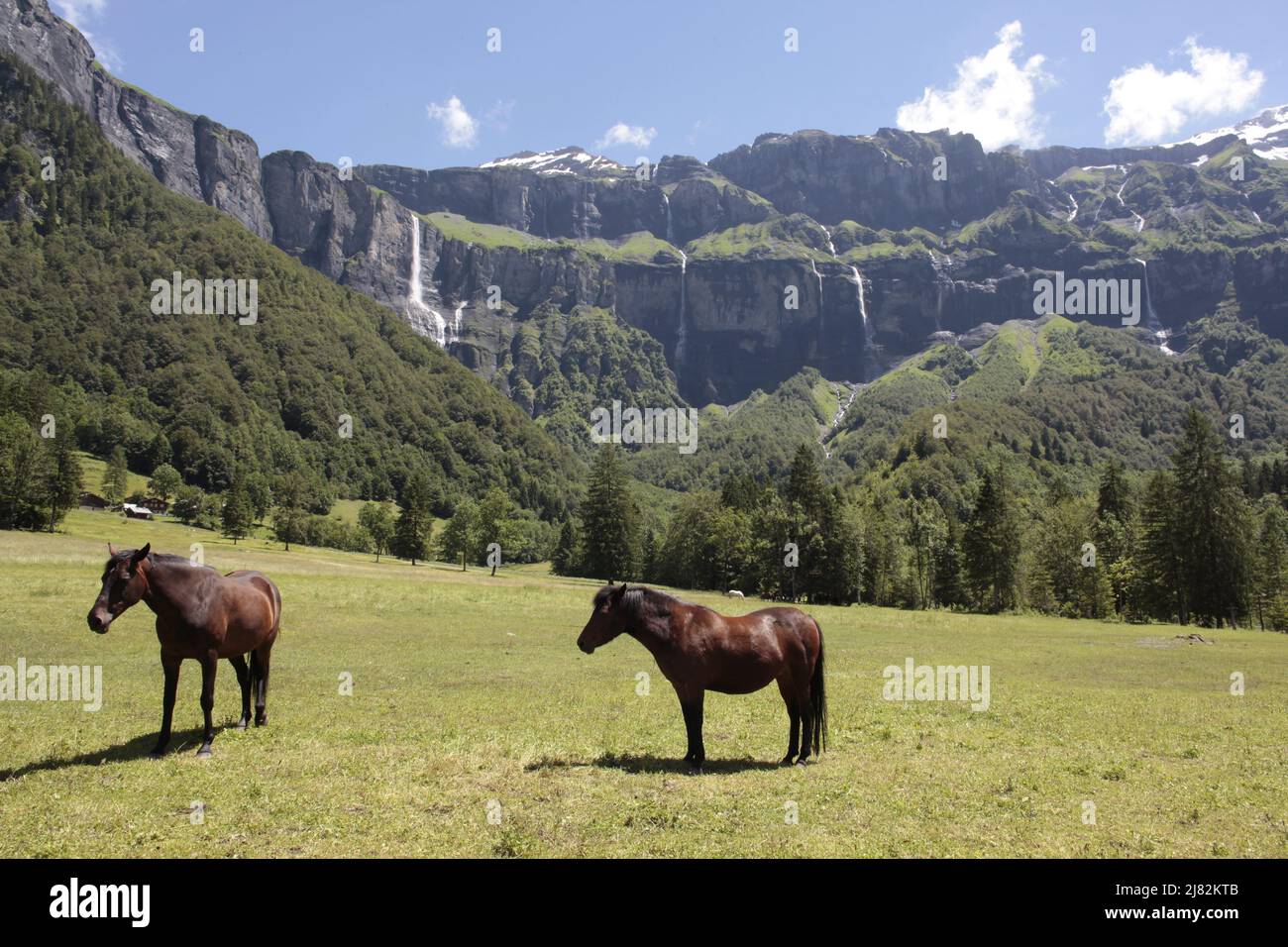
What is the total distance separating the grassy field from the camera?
8.69 metres

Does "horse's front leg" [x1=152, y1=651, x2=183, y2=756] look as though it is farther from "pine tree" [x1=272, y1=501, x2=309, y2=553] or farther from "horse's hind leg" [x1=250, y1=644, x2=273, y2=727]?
"pine tree" [x1=272, y1=501, x2=309, y2=553]

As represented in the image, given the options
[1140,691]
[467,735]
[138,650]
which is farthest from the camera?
[138,650]

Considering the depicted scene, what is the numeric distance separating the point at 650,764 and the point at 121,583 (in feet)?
→ 30.7

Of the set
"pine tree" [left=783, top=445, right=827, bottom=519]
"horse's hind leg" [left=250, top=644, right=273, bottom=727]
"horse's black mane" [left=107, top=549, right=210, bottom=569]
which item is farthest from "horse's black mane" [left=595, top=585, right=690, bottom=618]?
"pine tree" [left=783, top=445, right=827, bottom=519]

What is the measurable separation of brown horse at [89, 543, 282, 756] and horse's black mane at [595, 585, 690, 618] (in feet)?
22.5

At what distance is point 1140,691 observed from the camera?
23922 millimetres

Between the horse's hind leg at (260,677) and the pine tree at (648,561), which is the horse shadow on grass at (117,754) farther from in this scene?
the pine tree at (648,561)

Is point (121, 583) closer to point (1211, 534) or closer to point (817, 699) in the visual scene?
point (817, 699)

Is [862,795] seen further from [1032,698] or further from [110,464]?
[110,464]

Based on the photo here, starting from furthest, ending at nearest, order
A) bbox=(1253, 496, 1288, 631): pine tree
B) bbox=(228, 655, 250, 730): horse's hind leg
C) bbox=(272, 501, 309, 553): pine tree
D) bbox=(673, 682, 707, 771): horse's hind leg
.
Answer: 1. bbox=(272, 501, 309, 553): pine tree
2. bbox=(1253, 496, 1288, 631): pine tree
3. bbox=(228, 655, 250, 730): horse's hind leg
4. bbox=(673, 682, 707, 771): horse's hind leg

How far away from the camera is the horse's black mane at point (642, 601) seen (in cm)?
1284
